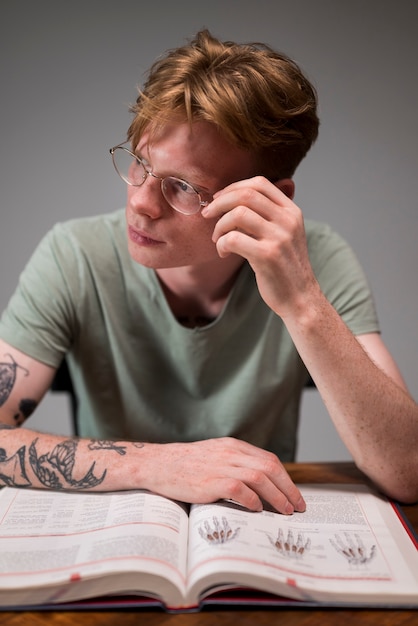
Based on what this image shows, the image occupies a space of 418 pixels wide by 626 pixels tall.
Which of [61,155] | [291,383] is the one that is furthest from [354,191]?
[291,383]

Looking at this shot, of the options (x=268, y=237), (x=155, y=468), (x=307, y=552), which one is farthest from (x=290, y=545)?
(x=268, y=237)

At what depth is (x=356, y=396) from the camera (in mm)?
1271

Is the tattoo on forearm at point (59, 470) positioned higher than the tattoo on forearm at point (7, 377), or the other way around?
the tattoo on forearm at point (7, 377)

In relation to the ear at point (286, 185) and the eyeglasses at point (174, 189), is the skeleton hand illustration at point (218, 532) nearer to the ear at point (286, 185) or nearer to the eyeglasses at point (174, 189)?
the eyeglasses at point (174, 189)

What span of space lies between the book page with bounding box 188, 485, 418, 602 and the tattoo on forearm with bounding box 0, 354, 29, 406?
0.48 meters

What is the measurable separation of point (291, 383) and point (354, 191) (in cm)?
122

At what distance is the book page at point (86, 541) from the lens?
891 mm

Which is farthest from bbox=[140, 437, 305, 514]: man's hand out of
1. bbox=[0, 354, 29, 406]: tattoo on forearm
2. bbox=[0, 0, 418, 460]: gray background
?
bbox=[0, 0, 418, 460]: gray background

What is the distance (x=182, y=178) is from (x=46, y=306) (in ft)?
1.30

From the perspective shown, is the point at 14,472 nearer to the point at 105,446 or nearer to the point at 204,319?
the point at 105,446

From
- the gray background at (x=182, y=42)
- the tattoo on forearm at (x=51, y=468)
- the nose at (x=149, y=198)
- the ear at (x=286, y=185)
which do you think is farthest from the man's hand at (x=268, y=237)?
the gray background at (x=182, y=42)

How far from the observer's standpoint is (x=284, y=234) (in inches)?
48.9

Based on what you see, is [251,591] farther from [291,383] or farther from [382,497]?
[291,383]

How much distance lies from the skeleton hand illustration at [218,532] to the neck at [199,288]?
64cm
